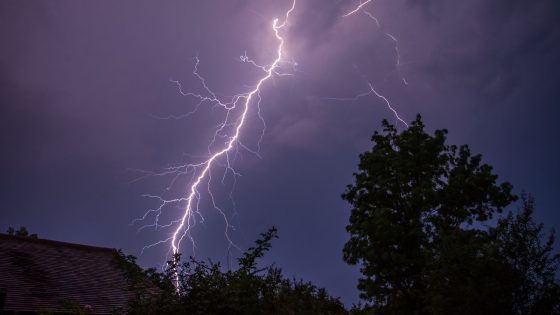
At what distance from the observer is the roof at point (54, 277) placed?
12008 mm

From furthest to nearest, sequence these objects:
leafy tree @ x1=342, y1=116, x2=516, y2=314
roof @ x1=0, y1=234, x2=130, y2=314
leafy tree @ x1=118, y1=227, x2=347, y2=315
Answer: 1. leafy tree @ x1=342, y1=116, x2=516, y2=314
2. roof @ x1=0, y1=234, x2=130, y2=314
3. leafy tree @ x1=118, y1=227, x2=347, y2=315

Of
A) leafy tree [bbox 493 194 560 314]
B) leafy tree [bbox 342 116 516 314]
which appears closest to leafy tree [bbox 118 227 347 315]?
leafy tree [bbox 493 194 560 314]

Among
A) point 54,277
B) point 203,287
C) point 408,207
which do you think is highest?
point 408,207

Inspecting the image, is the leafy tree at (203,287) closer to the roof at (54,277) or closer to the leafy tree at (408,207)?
the roof at (54,277)

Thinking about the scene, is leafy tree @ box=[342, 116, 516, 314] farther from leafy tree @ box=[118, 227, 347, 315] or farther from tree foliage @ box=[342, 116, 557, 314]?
leafy tree @ box=[118, 227, 347, 315]

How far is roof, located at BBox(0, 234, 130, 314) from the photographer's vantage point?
12.0 metres

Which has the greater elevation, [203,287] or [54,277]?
[54,277]

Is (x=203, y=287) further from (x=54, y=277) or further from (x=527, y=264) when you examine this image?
(x=54, y=277)

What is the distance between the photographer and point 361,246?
16.7 m

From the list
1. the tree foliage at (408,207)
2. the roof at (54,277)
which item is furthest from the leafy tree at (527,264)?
the roof at (54,277)

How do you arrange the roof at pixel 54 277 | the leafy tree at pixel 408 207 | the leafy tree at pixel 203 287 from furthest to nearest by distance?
the leafy tree at pixel 408 207, the roof at pixel 54 277, the leafy tree at pixel 203 287

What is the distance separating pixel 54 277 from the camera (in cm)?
1403

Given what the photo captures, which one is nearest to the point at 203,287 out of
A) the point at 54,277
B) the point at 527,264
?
the point at 527,264

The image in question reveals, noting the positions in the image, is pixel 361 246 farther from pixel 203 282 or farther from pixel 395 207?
pixel 203 282
